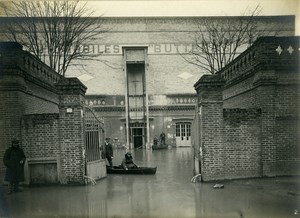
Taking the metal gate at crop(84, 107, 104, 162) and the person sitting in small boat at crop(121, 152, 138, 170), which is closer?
the metal gate at crop(84, 107, 104, 162)

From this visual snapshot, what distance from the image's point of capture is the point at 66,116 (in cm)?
1018

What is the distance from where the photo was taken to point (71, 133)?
33.4 ft

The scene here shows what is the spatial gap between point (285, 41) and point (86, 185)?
27.3 feet

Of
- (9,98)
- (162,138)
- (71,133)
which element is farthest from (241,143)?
(162,138)

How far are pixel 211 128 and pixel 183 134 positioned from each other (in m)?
20.3

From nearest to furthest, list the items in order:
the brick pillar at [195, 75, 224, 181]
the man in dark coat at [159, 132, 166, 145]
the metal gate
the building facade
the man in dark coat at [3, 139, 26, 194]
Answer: the man in dark coat at [3, 139, 26, 194], the brick pillar at [195, 75, 224, 181], the metal gate, the man in dark coat at [159, 132, 166, 145], the building facade

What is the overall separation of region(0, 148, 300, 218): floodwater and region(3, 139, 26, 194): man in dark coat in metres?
0.36

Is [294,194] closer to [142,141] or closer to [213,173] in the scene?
[213,173]

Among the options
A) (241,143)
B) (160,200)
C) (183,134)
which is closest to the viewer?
(160,200)

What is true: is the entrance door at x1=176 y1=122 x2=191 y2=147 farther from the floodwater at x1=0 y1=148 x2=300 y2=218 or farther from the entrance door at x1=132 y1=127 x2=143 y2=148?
the floodwater at x1=0 y1=148 x2=300 y2=218

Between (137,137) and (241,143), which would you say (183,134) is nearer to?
(137,137)

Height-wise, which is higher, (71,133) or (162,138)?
(71,133)

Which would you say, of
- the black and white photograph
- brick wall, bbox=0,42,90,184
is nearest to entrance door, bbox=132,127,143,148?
the black and white photograph

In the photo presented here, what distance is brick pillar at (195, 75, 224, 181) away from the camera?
1024 centimetres
